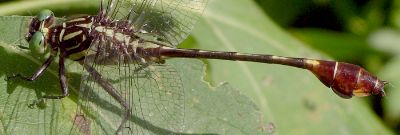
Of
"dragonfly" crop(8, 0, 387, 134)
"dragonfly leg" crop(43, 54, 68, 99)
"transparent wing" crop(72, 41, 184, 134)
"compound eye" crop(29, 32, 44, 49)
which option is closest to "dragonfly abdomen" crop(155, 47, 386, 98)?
"dragonfly" crop(8, 0, 387, 134)

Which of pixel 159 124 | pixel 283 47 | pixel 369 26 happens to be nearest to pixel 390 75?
pixel 369 26

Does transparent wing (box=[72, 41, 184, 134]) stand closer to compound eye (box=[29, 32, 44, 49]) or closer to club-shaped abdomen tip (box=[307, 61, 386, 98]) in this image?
compound eye (box=[29, 32, 44, 49])

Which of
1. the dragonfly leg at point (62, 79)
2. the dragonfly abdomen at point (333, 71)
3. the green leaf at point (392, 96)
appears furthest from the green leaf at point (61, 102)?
the green leaf at point (392, 96)

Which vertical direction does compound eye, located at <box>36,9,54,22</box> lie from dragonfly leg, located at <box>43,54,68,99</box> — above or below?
above

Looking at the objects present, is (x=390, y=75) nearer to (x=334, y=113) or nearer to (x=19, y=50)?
(x=334, y=113)

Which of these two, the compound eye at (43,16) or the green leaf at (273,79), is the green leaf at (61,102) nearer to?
the compound eye at (43,16)

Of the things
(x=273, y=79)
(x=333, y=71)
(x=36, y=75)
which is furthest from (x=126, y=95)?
(x=273, y=79)

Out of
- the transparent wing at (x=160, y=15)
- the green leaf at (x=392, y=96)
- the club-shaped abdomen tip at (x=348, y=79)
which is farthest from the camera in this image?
the green leaf at (x=392, y=96)

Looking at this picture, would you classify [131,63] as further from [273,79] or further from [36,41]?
[273,79]

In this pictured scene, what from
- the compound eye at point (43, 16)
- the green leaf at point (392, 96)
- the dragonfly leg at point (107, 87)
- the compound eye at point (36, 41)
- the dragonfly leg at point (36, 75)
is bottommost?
the green leaf at point (392, 96)
